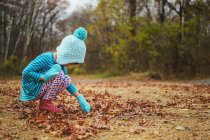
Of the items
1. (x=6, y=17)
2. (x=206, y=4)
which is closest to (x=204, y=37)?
(x=206, y=4)

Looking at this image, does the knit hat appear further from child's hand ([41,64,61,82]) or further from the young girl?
child's hand ([41,64,61,82])

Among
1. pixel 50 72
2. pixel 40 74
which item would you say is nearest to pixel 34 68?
pixel 40 74

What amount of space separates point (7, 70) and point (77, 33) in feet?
56.9

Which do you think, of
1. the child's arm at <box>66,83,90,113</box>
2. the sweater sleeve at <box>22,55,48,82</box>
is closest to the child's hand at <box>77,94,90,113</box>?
the child's arm at <box>66,83,90,113</box>

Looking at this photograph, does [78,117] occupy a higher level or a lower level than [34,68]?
lower

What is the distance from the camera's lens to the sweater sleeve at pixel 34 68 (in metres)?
4.93

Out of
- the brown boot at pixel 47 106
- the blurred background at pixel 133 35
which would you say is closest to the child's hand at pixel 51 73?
the brown boot at pixel 47 106

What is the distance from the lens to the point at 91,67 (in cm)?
3462

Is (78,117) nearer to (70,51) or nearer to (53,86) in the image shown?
(53,86)

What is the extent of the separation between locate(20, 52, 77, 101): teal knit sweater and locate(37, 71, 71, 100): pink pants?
10 centimetres

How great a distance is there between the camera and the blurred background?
742 inches

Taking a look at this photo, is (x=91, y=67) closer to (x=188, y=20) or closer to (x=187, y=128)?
(x=188, y=20)

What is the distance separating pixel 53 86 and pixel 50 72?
13.5 inches

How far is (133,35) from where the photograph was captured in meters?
24.7
